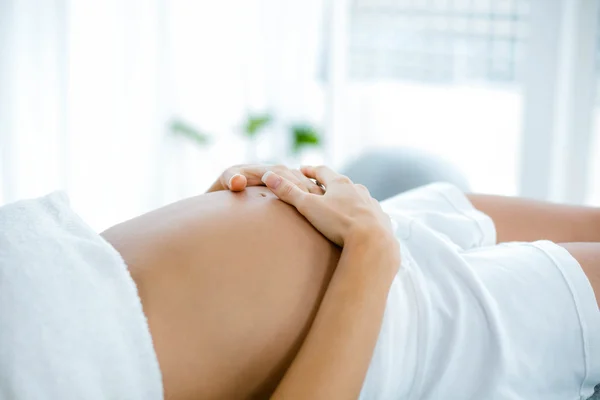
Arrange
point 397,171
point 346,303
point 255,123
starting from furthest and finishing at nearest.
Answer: point 255,123 < point 397,171 < point 346,303

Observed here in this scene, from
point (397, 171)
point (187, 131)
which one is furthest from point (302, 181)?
point (187, 131)

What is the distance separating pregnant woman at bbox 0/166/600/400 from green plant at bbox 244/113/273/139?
269 centimetres

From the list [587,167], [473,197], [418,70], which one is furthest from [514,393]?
[418,70]

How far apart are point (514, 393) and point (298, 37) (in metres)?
3.23

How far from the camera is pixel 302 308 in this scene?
0.93 meters

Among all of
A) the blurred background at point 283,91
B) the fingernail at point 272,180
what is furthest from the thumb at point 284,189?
the blurred background at point 283,91

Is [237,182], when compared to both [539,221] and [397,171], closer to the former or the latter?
[539,221]

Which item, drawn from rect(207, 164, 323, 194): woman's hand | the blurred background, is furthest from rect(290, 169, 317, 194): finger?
the blurred background

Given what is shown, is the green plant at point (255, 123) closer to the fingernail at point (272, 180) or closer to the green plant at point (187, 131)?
the green plant at point (187, 131)

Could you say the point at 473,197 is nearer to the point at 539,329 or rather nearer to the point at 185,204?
the point at 539,329

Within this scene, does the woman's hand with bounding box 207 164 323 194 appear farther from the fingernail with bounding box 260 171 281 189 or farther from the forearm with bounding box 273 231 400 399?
the forearm with bounding box 273 231 400 399

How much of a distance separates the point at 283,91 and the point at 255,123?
12.0 inches

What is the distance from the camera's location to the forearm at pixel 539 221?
1378 mm

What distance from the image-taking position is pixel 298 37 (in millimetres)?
3867
